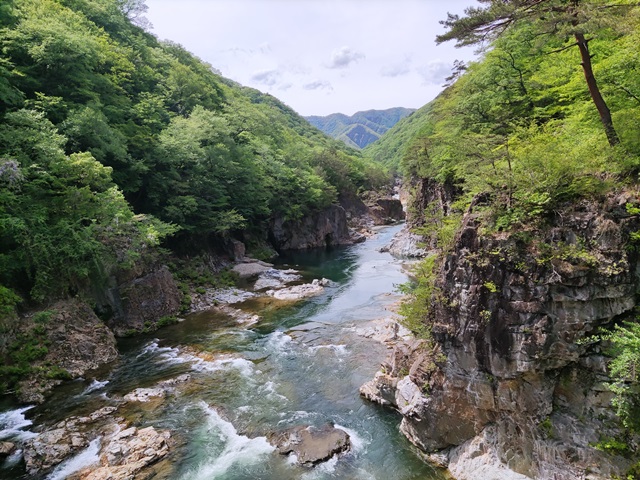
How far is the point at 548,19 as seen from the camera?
369 inches

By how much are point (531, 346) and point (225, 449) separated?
949 centimetres

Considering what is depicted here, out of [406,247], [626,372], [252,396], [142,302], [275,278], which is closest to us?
[626,372]

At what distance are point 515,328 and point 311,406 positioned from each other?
8190mm

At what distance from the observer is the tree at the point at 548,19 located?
887cm

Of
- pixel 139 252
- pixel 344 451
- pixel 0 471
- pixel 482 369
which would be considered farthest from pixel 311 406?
pixel 139 252

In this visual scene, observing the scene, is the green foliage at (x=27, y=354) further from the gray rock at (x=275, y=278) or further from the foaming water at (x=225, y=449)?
the gray rock at (x=275, y=278)

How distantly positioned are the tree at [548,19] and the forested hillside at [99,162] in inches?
720

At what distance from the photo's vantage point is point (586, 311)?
8.66m

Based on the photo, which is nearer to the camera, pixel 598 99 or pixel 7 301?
pixel 598 99

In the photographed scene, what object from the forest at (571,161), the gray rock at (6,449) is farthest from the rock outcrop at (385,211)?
the gray rock at (6,449)

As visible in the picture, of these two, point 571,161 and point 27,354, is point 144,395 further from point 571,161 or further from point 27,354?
point 571,161

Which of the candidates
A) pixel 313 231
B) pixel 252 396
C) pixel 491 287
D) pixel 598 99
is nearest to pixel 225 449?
pixel 252 396

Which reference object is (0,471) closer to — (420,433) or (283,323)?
(420,433)

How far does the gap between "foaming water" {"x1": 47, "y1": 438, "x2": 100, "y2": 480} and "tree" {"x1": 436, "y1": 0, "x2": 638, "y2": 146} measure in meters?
16.0
